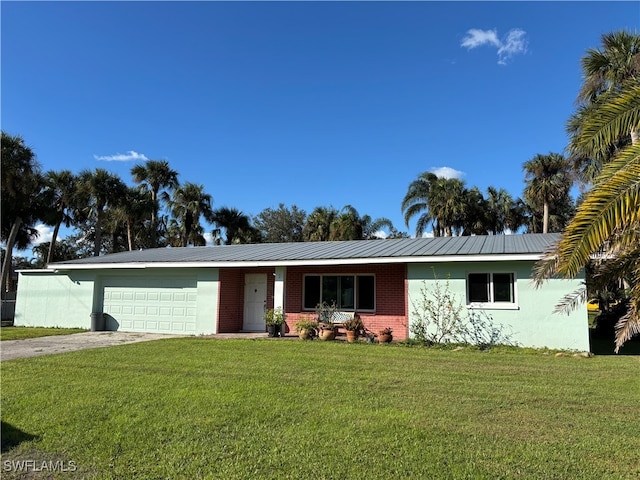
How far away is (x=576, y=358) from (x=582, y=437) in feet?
22.5

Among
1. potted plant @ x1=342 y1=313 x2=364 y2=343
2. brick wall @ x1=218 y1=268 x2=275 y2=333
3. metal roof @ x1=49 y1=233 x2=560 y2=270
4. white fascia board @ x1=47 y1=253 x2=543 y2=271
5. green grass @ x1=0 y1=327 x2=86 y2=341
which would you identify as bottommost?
green grass @ x1=0 y1=327 x2=86 y2=341

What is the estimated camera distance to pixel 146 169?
1293 inches

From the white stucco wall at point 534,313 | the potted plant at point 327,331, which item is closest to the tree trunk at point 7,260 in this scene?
the potted plant at point 327,331

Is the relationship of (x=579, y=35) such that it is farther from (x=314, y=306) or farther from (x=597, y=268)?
(x=314, y=306)

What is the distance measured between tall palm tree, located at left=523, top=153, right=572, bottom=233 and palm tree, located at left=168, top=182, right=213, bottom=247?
23927mm

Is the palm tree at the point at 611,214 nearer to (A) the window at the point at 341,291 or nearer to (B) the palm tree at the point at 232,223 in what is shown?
(A) the window at the point at 341,291

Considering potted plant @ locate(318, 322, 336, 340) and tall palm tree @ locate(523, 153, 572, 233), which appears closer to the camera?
potted plant @ locate(318, 322, 336, 340)

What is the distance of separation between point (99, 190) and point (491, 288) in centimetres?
2662

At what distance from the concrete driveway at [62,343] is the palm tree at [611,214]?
11737 mm

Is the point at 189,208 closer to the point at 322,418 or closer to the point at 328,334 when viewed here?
the point at 328,334

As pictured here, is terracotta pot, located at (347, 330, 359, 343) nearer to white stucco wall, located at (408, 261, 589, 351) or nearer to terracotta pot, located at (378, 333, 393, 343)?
terracotta pot, located at (378, 333, 393, 343)

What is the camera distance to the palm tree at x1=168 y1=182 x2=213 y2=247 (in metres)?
32.1

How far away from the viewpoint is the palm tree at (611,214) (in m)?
4.42

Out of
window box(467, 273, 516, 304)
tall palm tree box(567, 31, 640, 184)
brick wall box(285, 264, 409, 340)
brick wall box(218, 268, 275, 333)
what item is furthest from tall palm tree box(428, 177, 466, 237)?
window box(467, 273, 516, 304)
